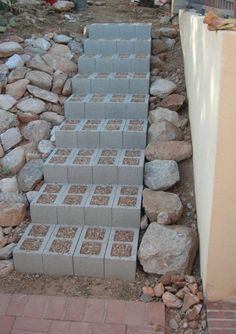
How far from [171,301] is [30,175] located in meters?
1.66

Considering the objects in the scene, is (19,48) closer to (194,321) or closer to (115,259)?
(115,259)

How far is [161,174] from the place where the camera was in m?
3.25

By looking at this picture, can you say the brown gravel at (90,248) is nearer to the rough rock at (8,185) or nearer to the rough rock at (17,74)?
the rough rock at (8,185)

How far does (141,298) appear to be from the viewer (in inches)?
102

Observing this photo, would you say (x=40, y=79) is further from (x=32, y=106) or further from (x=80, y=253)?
(x=80, y=253)

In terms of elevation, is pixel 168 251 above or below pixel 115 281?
above

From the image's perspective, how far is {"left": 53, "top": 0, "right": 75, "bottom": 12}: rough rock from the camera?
614 cm

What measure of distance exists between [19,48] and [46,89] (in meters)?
0.78

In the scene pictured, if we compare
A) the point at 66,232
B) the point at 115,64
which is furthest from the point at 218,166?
the point at 115,64

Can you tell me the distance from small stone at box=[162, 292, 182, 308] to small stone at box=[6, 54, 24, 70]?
3.11 meters

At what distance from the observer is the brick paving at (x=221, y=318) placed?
226cm

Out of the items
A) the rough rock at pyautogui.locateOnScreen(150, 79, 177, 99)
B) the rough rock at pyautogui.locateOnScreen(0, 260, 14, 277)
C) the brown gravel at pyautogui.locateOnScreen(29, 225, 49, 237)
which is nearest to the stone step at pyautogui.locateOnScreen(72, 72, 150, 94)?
the rough rock at pyautogui.locateOnScreen(150, 79, 177, 99)

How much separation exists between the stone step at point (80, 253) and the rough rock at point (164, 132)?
0.99m

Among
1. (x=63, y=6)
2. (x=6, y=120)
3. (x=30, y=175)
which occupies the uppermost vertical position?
(x=63, y=6)
